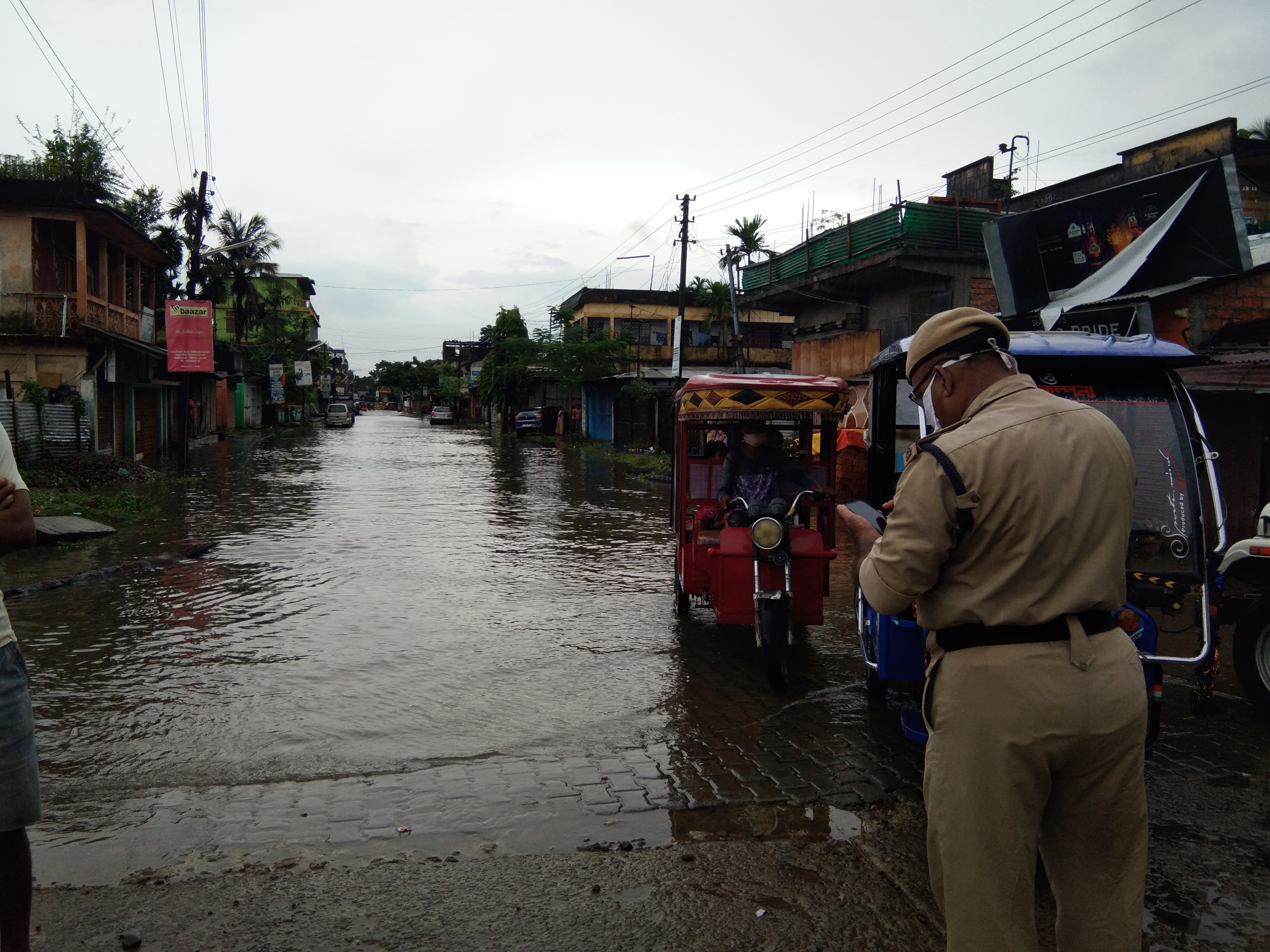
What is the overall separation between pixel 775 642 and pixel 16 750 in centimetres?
449

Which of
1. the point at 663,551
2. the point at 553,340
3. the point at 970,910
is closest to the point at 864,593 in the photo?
the point at 970,910

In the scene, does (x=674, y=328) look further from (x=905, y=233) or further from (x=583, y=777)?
(x=583, y=777)

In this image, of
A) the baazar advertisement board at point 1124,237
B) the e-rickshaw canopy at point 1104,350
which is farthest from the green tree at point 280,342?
the e-rickshaw canopy at point 1104,350

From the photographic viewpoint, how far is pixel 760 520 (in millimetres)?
6445

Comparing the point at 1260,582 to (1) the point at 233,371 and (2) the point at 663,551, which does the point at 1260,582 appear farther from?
(1) the point at 233,371

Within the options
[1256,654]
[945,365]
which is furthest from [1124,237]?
[945,365]

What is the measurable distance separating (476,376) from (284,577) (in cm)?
6960

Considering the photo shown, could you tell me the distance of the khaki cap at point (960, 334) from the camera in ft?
8.30

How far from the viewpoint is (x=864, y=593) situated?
2.46 meters

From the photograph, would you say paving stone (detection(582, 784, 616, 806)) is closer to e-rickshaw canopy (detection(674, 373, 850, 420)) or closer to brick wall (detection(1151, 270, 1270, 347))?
e-rickshaw canopy (detection(674, 373, 850, 420))

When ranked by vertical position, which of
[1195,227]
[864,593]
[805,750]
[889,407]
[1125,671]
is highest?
[1195,227]

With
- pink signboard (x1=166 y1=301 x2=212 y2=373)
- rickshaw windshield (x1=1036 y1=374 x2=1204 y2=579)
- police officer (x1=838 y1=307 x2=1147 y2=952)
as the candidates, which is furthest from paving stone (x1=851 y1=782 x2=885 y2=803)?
pink signboard (x1=166 y1=301 x2=212 y2=373)

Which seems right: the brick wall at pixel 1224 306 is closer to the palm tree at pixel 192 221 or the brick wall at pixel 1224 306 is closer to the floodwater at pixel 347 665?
the floodwater at pixel 347 665

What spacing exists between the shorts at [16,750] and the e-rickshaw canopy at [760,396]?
5.17 metres
